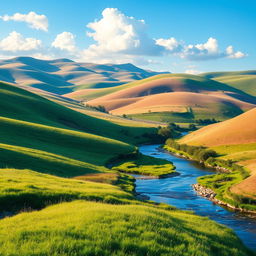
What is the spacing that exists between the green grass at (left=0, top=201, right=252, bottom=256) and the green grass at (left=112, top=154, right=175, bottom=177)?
6311cm

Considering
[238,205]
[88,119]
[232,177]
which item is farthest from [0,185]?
[88,119]

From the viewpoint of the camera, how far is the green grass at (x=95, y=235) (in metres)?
13.9

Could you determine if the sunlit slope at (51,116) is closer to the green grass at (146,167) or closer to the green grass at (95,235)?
the green grass at (146,167)

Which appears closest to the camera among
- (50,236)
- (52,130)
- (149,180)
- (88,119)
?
(50,236)

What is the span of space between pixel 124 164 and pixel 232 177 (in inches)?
1264

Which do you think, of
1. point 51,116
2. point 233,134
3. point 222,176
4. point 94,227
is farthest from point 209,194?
point 51,116

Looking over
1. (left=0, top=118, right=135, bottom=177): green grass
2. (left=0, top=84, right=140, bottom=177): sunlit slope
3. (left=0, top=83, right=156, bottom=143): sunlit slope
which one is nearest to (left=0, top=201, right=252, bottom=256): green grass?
(left=0, top=84, right=140, bottom=177): sunlit slope

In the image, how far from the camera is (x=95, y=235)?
1547 centimetres

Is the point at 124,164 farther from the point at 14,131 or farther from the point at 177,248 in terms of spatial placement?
the point at 177,248

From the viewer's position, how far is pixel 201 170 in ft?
301

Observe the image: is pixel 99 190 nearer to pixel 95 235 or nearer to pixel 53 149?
pixel 95 235

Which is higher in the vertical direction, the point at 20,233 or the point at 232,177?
the point at 20,233

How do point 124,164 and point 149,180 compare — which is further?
point 124,164

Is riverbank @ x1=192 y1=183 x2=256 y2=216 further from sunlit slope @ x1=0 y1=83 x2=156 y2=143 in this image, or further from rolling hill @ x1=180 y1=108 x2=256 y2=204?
sunlit slope @ x1=0 y1=83 x2=156 y2=143
